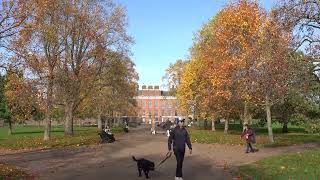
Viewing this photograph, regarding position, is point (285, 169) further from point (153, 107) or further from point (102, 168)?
point (153, 107)

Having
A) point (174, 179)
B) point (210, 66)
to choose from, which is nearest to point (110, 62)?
point (210, 66)

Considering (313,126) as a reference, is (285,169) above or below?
below

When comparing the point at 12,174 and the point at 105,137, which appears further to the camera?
the point at 105,137

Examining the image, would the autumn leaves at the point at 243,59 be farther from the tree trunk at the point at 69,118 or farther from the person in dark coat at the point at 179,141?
the tree trunk at the point at 69,118

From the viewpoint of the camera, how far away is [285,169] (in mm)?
17031

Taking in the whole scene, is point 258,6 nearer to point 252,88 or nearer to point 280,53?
point 252,88

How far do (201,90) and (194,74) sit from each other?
115 inches

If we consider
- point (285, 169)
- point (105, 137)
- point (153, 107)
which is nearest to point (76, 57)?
point (105, 137)

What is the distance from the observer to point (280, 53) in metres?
23.0

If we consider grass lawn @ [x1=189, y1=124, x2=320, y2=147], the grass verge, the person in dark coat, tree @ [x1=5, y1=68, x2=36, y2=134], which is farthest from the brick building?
the person in dark coat

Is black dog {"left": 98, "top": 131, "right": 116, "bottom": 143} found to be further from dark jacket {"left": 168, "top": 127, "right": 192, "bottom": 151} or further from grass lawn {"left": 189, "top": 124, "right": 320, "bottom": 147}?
dark jacket {"left": 168, "top": 127, "right": 192, "bottom": 151}

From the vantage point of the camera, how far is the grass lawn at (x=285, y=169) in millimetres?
15078

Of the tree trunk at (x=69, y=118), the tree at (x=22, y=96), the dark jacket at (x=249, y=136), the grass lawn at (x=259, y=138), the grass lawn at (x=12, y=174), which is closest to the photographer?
the grass lawn at (x=12, y=174)

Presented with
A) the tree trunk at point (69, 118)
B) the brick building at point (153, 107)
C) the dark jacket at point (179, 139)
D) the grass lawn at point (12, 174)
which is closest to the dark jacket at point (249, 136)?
the dark jacket at point (179, 139)
